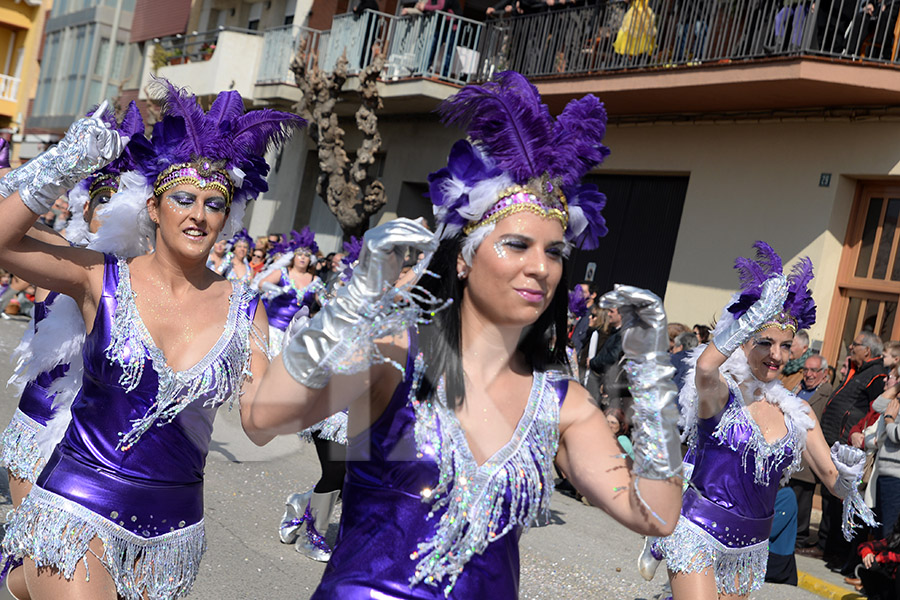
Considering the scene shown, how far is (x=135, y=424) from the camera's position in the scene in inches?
127

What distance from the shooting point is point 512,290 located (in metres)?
2.37

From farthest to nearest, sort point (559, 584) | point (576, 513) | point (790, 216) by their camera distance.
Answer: point (790, 216)
point (576, 513)
point (559, 584)

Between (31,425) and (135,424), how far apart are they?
4.63 feet

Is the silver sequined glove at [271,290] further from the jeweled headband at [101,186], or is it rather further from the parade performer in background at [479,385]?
the parade performer in background at [479,385]

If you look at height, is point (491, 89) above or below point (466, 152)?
above

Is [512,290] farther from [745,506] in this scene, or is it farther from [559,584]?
[559,584]

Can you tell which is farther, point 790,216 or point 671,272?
Result: point 671,272

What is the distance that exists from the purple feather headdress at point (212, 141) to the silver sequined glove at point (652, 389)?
6.07 feet

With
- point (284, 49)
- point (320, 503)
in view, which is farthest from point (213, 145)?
point (284, 49)

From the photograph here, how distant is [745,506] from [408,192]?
44.7ft

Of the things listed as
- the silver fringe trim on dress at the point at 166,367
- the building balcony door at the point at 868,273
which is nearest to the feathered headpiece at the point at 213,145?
the silver fringe trim on dress at the point at 166,367

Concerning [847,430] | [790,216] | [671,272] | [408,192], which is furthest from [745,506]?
[408,192]

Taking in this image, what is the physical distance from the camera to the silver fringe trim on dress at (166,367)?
329 cm

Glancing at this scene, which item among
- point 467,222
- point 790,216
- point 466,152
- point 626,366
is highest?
point 790,216
